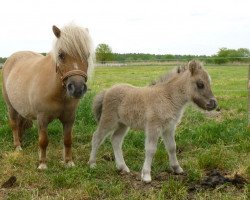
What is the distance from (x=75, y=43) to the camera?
5891mm

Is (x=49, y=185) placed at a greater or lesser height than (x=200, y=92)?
lesser

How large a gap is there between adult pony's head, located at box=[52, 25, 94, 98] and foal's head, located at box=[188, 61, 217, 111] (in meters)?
1.47

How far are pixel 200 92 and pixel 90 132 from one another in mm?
3564

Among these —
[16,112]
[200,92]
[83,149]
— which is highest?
[200,92]

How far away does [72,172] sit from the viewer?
578cm

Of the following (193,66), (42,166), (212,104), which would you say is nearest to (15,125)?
(42,166)

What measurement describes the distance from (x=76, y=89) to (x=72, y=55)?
0.60 meters

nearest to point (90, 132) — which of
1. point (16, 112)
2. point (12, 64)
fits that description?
point (16, 112)

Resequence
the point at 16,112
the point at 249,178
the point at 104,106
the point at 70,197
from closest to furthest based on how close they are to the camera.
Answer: the point at 70,197 → the point at 249,178 → the point at 104,106 → the point at 16,112

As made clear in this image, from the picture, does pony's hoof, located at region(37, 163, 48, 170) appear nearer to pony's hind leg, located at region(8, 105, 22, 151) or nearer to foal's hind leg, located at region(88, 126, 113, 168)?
foal's hind leg, located at region(88, 126, 113, 168)

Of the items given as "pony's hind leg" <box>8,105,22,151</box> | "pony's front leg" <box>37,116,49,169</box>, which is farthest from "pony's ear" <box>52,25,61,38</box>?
"pony's hind leg" <box>8,105,22,151</box>

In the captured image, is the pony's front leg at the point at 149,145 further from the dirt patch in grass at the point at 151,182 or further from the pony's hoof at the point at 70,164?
the pony's hoof at the point at 70,164

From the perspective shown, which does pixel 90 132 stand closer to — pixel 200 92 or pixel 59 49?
pixel 59 49

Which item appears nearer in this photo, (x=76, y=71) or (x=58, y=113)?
(x=76, y=71)
